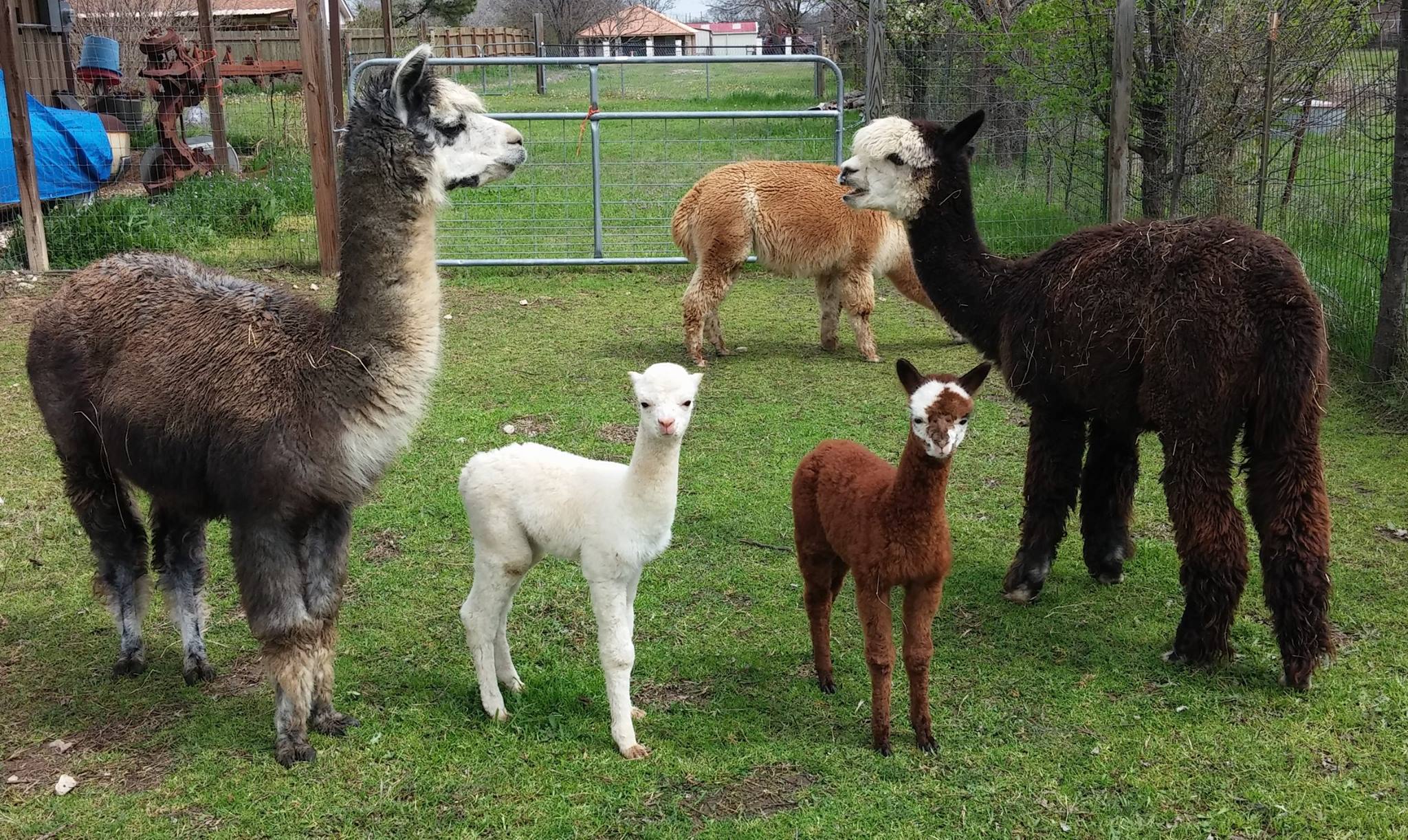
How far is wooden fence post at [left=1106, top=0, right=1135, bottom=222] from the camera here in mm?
8891

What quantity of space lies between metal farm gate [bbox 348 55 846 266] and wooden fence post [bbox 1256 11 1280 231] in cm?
386

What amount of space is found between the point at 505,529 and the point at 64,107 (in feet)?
45.6

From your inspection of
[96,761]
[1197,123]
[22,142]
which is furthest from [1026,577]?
[22,142]

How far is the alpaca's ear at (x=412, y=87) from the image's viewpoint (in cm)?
351

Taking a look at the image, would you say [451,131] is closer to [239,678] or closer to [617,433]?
[239,678]

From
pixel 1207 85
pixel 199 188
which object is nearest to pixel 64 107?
pixel 199 188

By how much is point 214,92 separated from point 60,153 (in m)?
2.51

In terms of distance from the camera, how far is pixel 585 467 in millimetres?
3801

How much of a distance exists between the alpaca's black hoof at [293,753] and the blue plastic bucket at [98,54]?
14.6m

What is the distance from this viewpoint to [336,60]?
11500 mm

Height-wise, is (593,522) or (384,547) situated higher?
(593,522)

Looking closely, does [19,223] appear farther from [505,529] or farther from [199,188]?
[505,529]

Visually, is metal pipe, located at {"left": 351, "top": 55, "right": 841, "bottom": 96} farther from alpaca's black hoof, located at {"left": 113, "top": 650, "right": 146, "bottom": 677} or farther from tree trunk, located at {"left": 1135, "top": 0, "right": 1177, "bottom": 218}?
alpaca's black hoof, located at {"left": 113, "top": 650, "right": 146, "bottom": 677}

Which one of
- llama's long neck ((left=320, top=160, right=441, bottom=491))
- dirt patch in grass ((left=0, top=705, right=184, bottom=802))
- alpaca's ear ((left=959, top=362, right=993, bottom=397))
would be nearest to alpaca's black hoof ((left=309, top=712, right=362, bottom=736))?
dirt patch in grass ((left=0, top=705, right=184, bottom=802))
